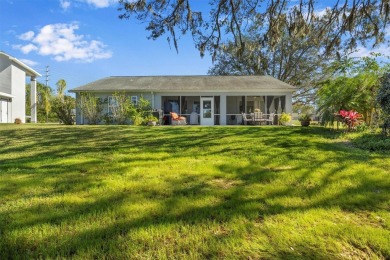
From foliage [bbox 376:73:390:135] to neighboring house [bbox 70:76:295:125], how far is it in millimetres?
10983

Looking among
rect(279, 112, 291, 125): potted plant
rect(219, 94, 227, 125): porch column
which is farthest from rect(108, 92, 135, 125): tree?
rect(279, 112, 291, 125): potted plant

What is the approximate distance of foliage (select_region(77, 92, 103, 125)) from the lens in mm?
18391

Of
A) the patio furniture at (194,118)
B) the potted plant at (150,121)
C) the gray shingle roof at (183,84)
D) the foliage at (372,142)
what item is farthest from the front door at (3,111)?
the foliage at (372,142)

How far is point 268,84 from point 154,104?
874 centimetres

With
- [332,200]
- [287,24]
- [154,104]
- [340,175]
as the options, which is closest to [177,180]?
[332,200]

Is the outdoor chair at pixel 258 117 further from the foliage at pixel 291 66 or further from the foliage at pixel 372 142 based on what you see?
the foliage at pixel 291 66

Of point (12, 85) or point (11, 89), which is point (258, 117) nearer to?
point (11, 89)

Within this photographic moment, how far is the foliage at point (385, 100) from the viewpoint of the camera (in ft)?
28.3

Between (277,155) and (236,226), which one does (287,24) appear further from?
(236,226)

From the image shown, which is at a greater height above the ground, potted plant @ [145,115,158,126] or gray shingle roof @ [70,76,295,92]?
gray shingle roof @ [70,76,295,92]

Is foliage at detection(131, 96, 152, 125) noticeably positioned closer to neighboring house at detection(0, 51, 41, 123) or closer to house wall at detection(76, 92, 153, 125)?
house wall at detection(76, 92, 153, 125)

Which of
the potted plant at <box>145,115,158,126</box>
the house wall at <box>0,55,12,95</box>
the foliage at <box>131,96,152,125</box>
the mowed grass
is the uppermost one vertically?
the house wall at <box>0,55,12,95</box>

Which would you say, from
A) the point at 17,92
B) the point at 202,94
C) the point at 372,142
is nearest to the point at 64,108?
the point at 202,94

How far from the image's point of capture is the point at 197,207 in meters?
3.28
